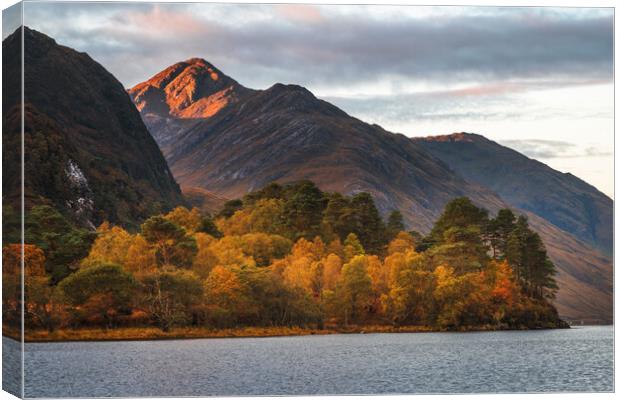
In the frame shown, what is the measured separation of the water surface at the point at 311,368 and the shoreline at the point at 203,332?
79.5 inches

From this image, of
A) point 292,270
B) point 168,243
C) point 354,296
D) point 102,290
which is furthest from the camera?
point 292,270

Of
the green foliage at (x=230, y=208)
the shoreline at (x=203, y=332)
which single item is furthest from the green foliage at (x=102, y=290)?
the green foliage at (x=230, y=208)

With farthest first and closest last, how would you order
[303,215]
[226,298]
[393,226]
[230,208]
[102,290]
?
[230,208] → [393,226] → [303,215] → [226,298] → [102,290]

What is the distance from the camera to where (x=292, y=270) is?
123625mm

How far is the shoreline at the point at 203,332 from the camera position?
87.0 m

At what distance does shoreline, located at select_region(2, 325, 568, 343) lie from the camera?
86963 mm

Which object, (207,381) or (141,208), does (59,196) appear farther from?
(207,381)

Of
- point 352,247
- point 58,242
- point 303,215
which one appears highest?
point 303,215

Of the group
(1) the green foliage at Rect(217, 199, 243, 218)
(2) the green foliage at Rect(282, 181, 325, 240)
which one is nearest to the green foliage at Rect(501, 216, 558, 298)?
(2) the green foliage at Rect(282, 181, 325, 240)

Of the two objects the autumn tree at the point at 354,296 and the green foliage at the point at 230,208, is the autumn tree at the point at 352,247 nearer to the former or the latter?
the autumn tree at the point at 354,296

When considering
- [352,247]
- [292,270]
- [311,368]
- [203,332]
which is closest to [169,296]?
[203,332]

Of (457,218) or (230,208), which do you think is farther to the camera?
(230,208)

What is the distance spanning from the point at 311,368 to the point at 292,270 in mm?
58451

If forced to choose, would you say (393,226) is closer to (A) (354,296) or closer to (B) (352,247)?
(B) (352,247)
